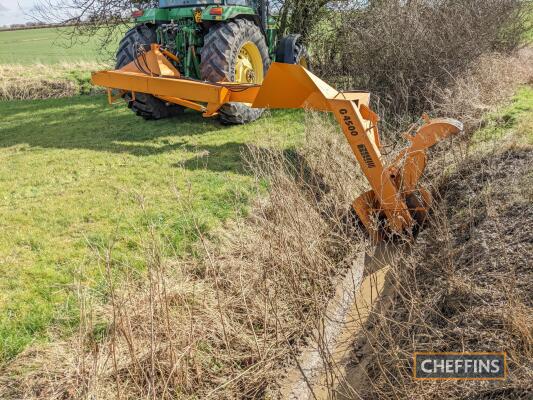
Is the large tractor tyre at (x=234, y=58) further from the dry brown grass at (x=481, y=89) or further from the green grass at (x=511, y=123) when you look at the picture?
the green grass at (x=511, y=123)

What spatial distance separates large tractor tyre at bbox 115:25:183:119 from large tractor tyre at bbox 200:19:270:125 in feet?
4.01

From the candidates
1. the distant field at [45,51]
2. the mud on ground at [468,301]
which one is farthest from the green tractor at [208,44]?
the distant field at [45,51]

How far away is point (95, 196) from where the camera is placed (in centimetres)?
496

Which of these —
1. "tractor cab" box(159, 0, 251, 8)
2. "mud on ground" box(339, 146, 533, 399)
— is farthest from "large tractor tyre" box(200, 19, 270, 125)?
"mud on ground" box(339, 146, 533, 399)

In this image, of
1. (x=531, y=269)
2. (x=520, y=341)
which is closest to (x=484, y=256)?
(x=531, y=269)

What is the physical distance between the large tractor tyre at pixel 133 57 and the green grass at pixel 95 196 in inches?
9.8

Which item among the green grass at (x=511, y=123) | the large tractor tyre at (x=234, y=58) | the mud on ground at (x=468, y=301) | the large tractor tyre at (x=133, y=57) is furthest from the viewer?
the large tractor tyre at (x=133, y=57)

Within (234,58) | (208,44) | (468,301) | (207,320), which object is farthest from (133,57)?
(468,301)

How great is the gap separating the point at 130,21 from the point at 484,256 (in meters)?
10.5

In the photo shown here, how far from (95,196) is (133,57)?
3.15 meters

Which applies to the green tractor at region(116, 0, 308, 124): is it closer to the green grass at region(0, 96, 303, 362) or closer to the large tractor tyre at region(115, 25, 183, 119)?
the large tractor tyre at region(115, 25, 183, 119)

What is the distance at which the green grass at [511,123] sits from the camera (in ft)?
17.8

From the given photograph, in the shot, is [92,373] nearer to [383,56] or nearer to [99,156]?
[99,156]

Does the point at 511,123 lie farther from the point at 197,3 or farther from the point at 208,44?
the point at 197,3
